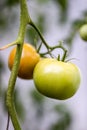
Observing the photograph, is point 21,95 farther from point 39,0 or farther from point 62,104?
point 39,0

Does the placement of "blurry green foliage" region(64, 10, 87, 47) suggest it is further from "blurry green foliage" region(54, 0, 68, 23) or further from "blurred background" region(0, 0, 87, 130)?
"blurry green foliage" region(54, 0, 68, 23)

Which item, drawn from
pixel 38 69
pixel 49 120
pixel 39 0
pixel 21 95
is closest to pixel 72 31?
pixel 39 0

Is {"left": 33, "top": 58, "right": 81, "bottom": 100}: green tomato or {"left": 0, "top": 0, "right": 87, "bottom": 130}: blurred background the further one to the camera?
{"left": 0, "top": 0, "right": 87, "bottom": 130}: blurred background

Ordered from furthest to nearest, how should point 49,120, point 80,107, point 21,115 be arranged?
point 80,107 → point 49,120 → point 21,115

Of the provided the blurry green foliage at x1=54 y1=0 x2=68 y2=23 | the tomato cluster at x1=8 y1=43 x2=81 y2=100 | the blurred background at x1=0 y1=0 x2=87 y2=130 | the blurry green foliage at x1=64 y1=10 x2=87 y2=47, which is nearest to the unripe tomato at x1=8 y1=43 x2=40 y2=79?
the tomato cluster at x1=8 y1=43 x2=81 y2=100

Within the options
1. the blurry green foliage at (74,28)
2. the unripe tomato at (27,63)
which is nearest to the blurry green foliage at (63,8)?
the blurry green foliage at (74,28)
